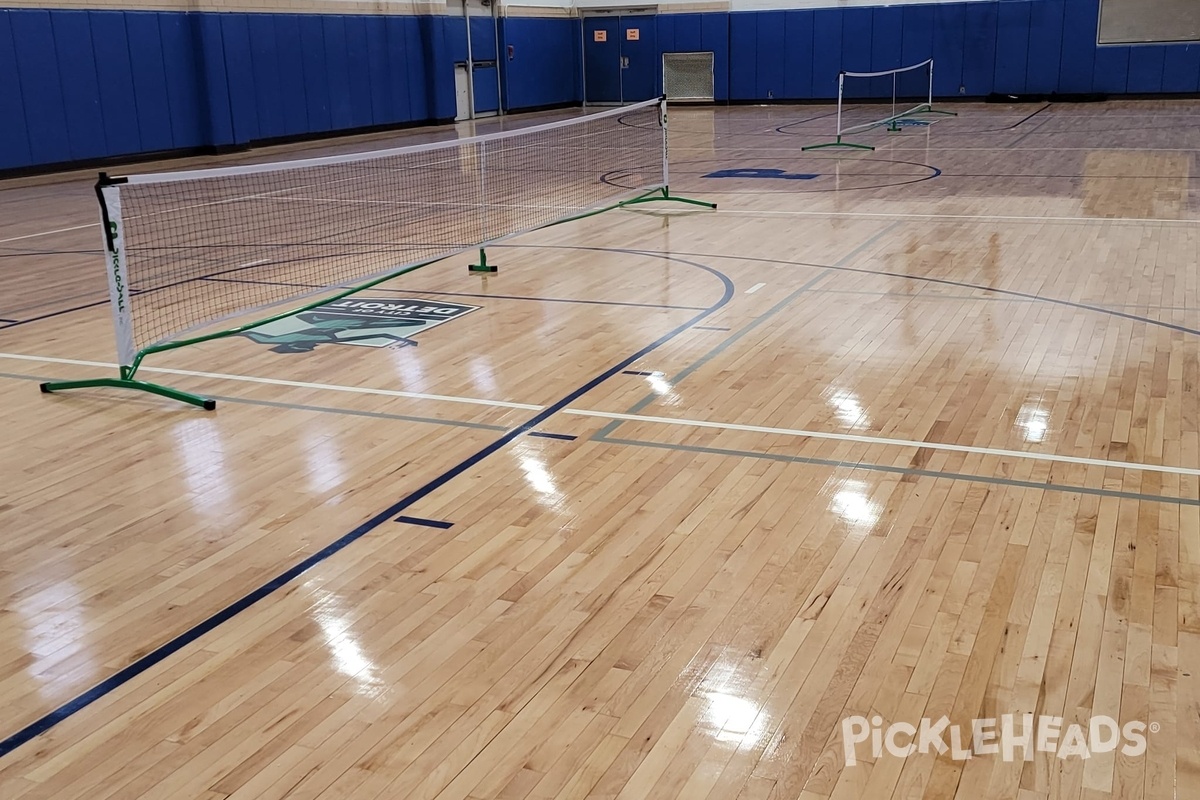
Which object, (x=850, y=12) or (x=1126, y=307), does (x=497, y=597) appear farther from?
(x=850, y=12)

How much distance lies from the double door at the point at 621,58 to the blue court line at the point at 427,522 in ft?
91.9

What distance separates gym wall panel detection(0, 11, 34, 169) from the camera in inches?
679

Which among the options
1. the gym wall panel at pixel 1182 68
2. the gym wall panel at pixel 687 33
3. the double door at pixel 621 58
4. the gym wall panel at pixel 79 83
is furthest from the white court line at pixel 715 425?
the gym wall panel at pixel 687 33

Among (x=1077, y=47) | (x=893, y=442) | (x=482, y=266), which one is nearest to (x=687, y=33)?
(x=1077, y=47)

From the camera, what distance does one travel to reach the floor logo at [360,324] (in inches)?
309

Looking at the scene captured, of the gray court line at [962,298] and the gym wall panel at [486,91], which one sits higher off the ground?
the gym wall panel at [486,91]

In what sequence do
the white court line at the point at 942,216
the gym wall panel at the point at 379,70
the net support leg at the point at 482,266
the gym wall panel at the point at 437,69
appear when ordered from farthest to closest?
the gym wall panel at the point at 437,69 < the gym wall panel at the point at 379,70 < the white court line at the point at 942,216 < the net support leg at the point at 482,266

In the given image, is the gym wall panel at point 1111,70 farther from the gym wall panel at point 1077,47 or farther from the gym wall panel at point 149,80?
the gym wall panel at point 149,80

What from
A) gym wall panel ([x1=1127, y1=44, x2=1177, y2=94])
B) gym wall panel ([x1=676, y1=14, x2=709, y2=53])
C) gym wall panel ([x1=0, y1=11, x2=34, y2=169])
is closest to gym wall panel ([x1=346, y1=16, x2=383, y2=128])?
gym wall panel ([x1=0, y1=11, x2=34, y2=169])

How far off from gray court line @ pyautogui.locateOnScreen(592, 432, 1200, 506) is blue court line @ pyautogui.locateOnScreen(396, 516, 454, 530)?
1.17m

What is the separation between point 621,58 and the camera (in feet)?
105

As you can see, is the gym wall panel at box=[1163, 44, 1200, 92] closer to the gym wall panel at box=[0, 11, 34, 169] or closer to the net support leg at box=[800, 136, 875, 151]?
the net support leg at box=[800, 136, 875, 151]

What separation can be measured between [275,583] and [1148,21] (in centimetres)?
2804

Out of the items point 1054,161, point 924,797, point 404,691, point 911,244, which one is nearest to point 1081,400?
point 924,797
